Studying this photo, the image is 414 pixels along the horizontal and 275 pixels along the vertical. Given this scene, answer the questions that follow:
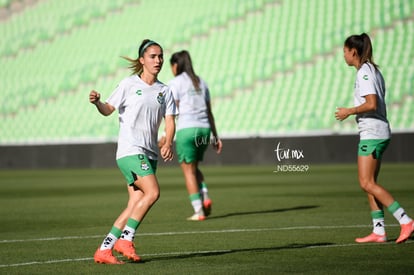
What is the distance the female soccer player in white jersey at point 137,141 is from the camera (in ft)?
27.1

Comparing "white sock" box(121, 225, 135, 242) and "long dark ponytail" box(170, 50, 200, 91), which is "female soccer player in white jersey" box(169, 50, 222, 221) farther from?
"white sock" box(121, 225, 135, 242)

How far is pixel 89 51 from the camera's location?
131 ft

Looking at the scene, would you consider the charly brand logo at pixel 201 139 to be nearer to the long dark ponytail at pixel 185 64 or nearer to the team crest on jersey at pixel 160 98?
the long dark ponytail at pixel 185 64

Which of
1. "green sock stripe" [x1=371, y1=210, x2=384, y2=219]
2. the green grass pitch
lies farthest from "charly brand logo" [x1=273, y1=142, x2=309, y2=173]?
"green sock stripe" [x1=371, y1=210, x2=384, y2=219]

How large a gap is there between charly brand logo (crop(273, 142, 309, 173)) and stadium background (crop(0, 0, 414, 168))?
32cm

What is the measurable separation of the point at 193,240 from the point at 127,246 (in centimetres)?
208

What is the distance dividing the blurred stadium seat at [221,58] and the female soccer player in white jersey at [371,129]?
20.3 m

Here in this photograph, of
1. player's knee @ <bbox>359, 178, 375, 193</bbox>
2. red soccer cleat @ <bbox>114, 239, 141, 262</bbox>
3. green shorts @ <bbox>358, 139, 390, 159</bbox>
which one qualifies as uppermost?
green shorts @ <bbox>358, 139, 390, 159</bbox>

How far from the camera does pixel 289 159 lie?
3116cm

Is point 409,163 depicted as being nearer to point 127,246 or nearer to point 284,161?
point 284,161

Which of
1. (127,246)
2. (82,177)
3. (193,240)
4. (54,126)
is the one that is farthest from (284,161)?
(127,246)

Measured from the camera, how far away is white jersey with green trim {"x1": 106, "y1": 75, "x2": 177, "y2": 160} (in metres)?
8.38

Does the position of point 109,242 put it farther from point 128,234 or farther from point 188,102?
point 188,102

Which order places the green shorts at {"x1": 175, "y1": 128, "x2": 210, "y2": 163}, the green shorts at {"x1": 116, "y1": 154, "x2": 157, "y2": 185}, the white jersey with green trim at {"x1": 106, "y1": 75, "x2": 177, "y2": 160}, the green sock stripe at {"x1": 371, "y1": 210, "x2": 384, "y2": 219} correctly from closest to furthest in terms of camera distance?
the green shorts at {"x1": 116, "y1": 154, "x2": 157, "y2": 185}, the white jersey with green trim at {"x1": 106, "y1": 75, "x2": 177, "y2": 160}, the green sock stripe at {"x1": 371, "y1": 210, "x2": 384, "y2": 219}, the green shorts at {"x1": 175, "y1": 128, "x2": 210, "y2": 163}
